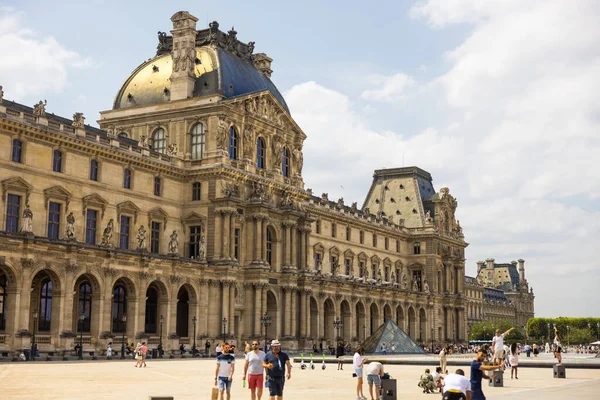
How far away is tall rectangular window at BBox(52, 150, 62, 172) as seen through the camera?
60.7m

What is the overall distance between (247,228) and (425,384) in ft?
151

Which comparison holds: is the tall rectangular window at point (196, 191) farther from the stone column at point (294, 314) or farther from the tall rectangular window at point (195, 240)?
the stone column at point (294, 314)

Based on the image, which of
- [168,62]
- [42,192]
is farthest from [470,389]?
[168,62]

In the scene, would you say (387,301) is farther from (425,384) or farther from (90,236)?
(425,384)

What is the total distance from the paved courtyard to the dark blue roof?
39.0 meters

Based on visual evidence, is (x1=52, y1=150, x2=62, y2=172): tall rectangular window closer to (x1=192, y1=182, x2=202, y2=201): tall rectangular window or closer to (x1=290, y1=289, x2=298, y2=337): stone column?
(x1=192, y1=182, x2=202, y2=201): tall rectangular window

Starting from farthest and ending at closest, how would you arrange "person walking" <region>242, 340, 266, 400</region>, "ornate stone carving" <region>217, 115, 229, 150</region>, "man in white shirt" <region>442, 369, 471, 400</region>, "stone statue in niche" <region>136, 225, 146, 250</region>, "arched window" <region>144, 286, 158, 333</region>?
"ornate stone carving" <region>217, 115, 229, 150</region>, "arched window" <region>144, 286, 158, 333</region>, "stone statue in niche" <region>136, 225, 146, 250</region>, "person walking" <region>242, 340, 266, 400</region>, "man in white shirt" <region>442, 369, 471, 400</region>

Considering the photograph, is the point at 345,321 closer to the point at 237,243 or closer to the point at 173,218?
the point at 237,243

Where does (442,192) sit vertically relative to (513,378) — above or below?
above

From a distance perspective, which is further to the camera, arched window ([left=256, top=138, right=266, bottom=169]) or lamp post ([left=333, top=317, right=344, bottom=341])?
lamp post ([left=333, top=317, right=344, bottom=341])

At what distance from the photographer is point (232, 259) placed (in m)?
71.3

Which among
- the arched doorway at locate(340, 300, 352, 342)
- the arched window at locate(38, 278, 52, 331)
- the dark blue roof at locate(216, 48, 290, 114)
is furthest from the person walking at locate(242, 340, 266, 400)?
the arched doorway at locate(340, 300, 352, 342)

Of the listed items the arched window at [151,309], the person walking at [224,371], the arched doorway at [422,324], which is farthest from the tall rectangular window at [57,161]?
the arched doorway at [422,324]

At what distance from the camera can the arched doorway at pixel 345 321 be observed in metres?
96.7
